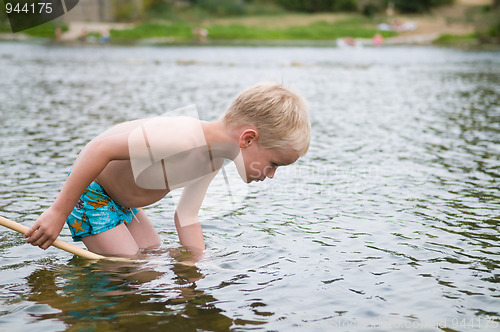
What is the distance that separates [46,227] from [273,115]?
4.77 ft

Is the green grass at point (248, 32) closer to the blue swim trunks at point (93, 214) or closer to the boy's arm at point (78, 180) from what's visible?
the blue swim trunks at point (93, 214)

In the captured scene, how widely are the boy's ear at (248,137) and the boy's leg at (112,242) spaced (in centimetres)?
114

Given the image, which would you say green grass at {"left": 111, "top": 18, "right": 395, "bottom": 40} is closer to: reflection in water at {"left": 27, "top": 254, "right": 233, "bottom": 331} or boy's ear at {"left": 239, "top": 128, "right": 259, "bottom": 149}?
reflection in water at {"left": 27, "top": 254, "right": 233, "bottom": 331}

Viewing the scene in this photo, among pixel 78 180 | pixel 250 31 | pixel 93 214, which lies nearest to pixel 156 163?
pixel 78 180

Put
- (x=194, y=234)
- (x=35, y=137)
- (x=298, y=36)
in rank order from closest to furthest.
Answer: (x=194, y=234) → (x=35, y=137) → (x=298, y=36)

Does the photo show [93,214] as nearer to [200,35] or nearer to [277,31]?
[200,35]

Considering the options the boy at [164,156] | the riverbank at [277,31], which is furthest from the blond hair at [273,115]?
the riverbank at [277,31]

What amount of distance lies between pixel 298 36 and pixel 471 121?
3247 cm

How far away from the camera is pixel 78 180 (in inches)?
139

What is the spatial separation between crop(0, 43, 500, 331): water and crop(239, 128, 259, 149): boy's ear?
50 centimetres

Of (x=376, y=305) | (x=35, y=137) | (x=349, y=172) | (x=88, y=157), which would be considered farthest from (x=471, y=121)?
(x=88, y=157)

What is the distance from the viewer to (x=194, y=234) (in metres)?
4.46

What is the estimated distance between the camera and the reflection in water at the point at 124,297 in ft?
10.8

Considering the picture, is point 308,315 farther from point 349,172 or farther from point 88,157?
point 349,172
